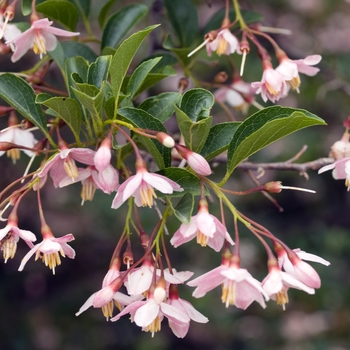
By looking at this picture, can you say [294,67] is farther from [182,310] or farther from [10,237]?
[10,237]

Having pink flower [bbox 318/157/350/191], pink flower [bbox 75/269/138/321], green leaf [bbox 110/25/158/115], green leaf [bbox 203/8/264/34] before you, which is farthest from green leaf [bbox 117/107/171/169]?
green leaf [bbox 203/8/264/34]

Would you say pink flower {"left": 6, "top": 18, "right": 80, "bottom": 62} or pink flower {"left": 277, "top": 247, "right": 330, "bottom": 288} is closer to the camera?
pink flower {"left": 277, "top": 247, "right": 330, "bottom": 288}

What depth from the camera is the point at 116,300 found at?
3.46ft

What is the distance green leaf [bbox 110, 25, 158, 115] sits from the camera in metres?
1.00

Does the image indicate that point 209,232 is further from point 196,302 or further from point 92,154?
point 196,302

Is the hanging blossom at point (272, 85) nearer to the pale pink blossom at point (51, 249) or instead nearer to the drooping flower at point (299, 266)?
the drooping flower at point (299, 266)

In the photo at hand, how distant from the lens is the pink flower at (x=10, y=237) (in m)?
1.01

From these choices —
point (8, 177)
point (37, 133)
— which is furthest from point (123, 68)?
point (8, 177)

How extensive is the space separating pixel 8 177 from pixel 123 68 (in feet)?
7.89

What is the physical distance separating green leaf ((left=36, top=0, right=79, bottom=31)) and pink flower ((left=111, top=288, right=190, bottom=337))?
0.76 m

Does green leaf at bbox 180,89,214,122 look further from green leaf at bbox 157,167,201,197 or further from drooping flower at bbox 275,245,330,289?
drooping flower at bbox 275,245,330,289

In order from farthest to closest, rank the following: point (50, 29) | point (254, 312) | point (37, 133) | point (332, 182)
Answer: point (332, 182) → point (254, 312) → point (37, 133) → point (50, 29)

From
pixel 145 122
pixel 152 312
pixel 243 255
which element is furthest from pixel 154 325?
pixel 243 255

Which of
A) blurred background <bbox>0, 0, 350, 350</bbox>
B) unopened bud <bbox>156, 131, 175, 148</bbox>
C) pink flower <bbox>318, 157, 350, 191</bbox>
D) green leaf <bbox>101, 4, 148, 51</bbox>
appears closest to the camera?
unopened bud <bbox>156, 131, 175, 148</bbox>
